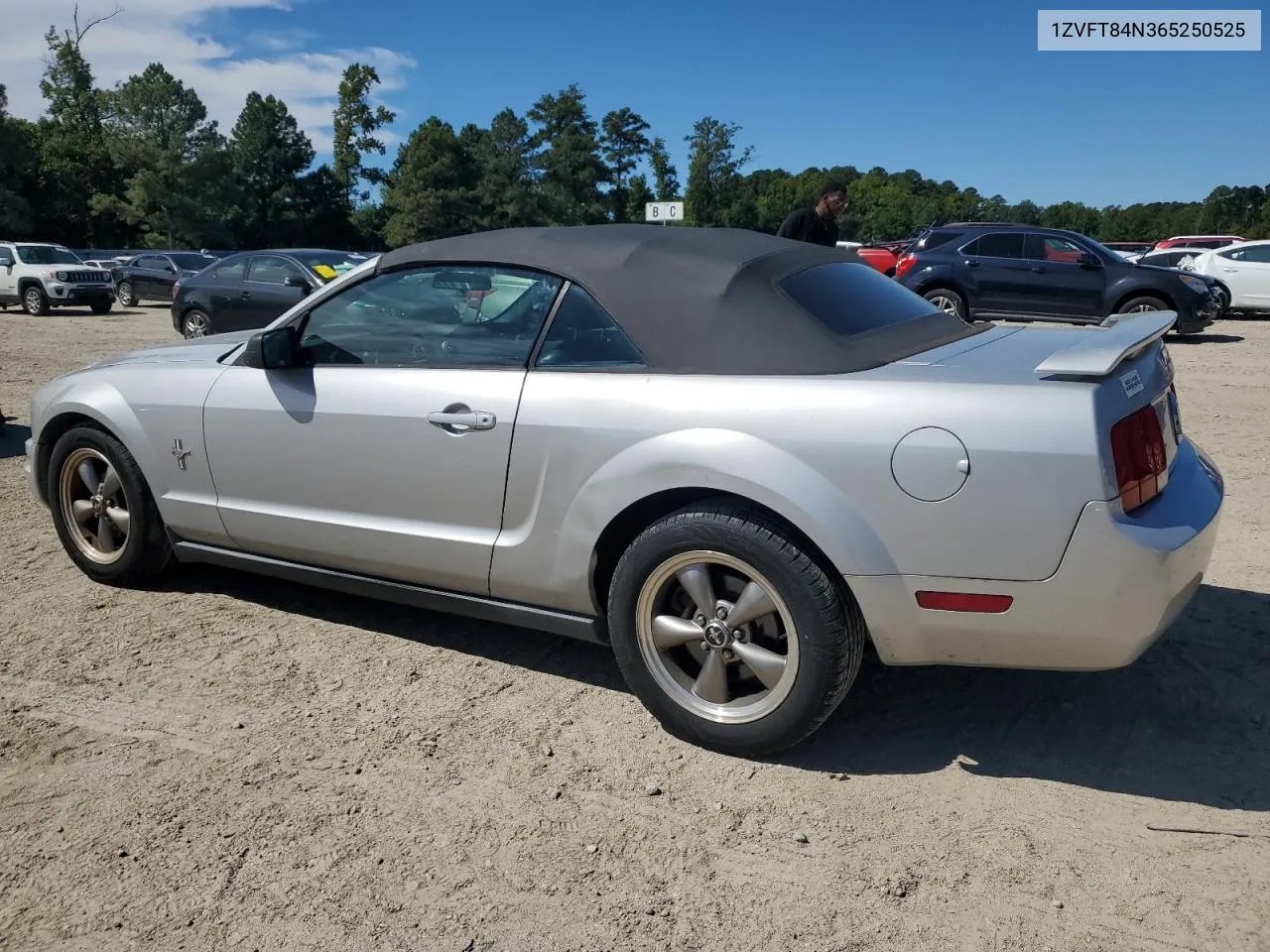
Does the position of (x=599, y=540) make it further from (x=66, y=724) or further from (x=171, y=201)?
(x=171, y=201)

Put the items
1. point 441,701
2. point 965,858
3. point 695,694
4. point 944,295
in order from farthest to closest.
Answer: point 944,295 → point 441,701 → point 695,694 → point 965,858

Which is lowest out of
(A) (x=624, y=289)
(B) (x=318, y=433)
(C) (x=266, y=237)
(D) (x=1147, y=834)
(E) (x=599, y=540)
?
(D) (x=1147, y=834)

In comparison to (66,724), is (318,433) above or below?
above

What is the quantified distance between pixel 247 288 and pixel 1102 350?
555 inches

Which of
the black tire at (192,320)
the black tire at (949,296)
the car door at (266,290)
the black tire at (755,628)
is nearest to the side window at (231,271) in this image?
the car door at (266,290)

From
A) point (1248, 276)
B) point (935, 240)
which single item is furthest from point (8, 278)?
point (1248, 276)

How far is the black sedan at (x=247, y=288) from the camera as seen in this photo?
14.4m

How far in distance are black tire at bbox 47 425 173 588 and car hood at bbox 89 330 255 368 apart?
0.35 metres

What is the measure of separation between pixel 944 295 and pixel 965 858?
1363 cm

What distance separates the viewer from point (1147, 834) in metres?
2.61

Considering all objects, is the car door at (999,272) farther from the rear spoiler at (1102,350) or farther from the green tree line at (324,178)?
the green tree line at (324,178)

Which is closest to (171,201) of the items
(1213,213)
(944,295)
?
(944,295)

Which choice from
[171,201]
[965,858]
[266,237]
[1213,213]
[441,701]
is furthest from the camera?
[1213,213]

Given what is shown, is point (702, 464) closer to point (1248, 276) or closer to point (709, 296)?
point (709, 296)
